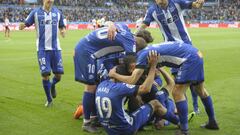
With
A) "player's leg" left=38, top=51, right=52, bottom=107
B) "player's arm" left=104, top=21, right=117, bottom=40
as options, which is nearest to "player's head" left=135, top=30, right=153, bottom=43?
"player's arm" left=104, top=21, right=117, bottom=40

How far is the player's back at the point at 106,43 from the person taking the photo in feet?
23.4

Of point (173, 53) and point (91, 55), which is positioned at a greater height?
point (173, 53)

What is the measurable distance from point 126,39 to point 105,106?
1272 mm

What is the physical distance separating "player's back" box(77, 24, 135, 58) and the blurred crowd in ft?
151

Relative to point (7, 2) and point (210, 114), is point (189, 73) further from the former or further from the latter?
point (7, 2)

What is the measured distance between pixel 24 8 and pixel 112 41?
49.5 m

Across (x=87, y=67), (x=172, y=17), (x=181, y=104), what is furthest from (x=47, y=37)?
(x=181, y=104)

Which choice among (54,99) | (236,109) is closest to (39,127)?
(54,99)

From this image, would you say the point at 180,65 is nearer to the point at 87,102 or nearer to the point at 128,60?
the point at 128,60

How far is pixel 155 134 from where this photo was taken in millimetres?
7258

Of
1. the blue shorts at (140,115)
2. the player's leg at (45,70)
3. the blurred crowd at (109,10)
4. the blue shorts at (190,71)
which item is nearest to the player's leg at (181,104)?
the blue shorts at (190,71)

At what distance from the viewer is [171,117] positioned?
24.1 feet

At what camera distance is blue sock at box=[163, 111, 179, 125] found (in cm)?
724

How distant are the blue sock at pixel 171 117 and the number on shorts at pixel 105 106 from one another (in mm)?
1182
